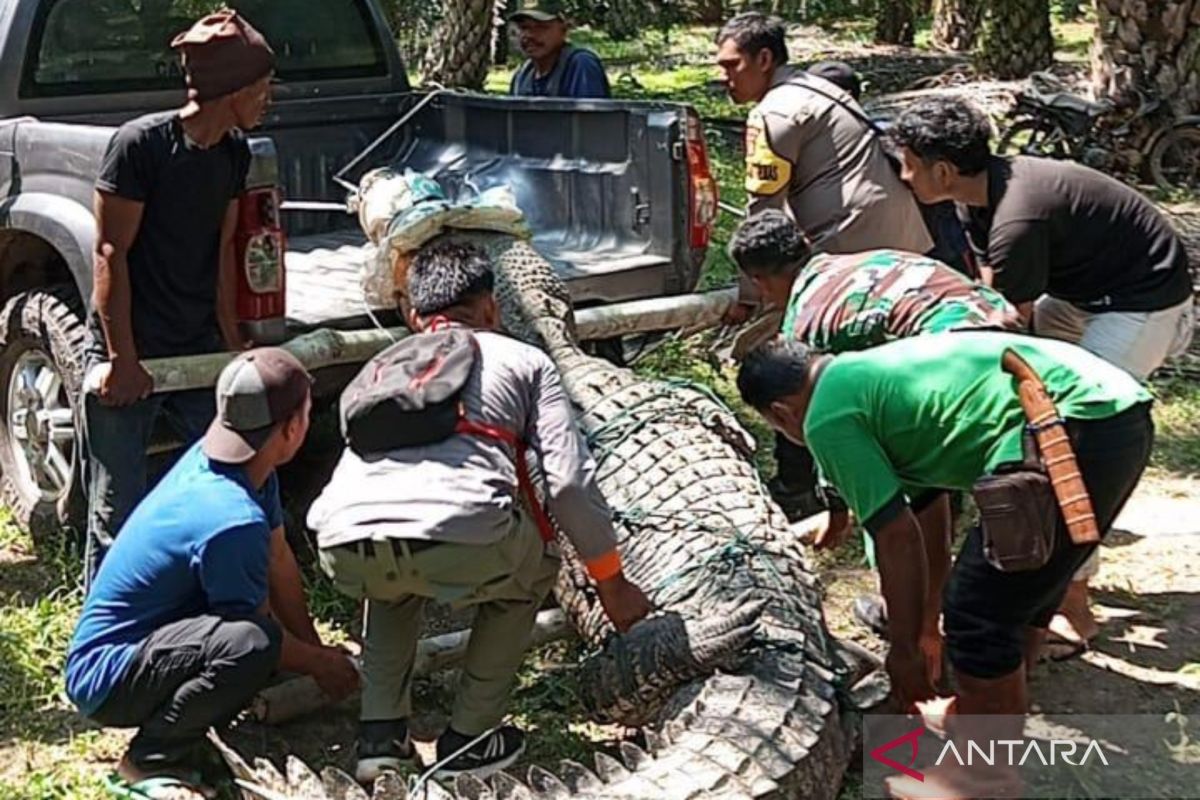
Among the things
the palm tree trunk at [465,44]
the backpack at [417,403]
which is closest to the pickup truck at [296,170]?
the backpack at [417,403]

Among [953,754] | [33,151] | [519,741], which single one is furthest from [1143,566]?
[33,151]

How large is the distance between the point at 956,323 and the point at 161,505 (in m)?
1.93

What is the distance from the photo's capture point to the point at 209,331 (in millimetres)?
4320

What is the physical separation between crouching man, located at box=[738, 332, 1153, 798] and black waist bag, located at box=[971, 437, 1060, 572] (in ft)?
0.12

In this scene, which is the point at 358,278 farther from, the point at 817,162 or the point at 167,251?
the point at 817,162

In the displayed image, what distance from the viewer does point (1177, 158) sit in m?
11.4

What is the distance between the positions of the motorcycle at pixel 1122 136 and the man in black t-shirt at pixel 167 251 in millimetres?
8150

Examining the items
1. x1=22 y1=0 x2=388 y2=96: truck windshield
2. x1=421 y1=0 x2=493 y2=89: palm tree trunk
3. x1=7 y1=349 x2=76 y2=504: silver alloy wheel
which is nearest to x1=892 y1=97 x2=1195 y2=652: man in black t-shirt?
x1=7 y1=349 x2=76 y2=504: silver alloy wheel

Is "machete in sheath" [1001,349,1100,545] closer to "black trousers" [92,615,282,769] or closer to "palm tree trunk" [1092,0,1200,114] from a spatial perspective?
"black trousers" [92,615,282,769]

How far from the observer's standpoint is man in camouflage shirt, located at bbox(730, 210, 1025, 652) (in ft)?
12.7

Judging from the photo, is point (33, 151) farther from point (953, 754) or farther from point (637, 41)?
point (637, 41)

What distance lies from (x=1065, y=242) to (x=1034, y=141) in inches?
307

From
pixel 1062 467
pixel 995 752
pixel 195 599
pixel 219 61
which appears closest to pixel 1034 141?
pixel 219 61

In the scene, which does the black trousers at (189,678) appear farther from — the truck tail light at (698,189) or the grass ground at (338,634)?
the truck tail light at (698,189)
